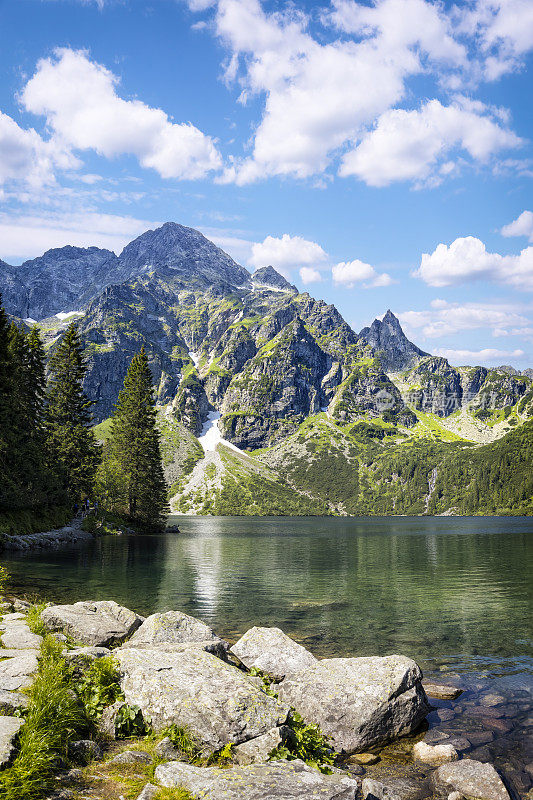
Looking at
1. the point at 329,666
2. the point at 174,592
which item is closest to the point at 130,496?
the point at 174,592

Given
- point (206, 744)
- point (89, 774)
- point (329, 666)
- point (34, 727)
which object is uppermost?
point (34, 727)

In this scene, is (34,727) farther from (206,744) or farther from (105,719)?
(206,744)

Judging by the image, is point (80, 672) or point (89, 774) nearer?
point (89, 774)

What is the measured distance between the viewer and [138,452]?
113562 millimetres

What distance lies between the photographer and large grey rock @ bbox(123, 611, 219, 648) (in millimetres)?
19125

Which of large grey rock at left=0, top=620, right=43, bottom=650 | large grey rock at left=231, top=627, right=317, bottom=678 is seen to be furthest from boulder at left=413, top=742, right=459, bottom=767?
large grey rock at left=0, top=620, right=43, bottom=650

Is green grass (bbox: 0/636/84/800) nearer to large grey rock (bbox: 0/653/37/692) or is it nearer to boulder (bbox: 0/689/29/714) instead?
boulder (bbox: 0/689/29/714)

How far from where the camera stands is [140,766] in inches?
401

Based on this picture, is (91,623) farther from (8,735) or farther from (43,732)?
(8,735)

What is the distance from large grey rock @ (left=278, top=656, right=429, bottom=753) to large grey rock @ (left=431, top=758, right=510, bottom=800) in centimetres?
229

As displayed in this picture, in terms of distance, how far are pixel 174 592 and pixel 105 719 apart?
1183 inches

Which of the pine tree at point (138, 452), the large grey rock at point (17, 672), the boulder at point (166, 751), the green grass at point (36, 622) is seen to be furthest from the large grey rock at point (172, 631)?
the pine tree at point (138, 452)

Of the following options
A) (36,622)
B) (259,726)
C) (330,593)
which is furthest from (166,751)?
(330,593)

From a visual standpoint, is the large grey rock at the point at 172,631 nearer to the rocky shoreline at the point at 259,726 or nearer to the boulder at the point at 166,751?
the rocky shoreline at the point at 259,726
